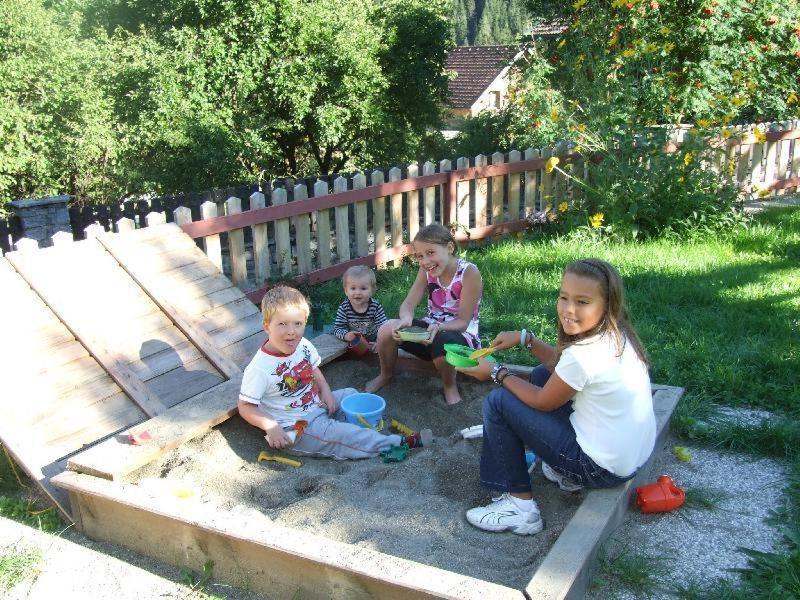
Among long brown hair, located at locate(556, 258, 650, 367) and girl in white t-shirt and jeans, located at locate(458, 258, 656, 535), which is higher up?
long brown hair, located at locate(556, 258, 650, 367)

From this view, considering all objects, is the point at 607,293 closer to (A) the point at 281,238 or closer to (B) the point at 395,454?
(B) the point at 395,454

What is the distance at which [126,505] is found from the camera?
286 cm

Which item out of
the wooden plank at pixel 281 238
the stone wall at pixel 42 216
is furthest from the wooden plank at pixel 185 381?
the stone wall at pixel 42 216

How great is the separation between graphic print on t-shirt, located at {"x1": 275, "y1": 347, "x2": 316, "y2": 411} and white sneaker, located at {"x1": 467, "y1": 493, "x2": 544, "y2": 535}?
107cm

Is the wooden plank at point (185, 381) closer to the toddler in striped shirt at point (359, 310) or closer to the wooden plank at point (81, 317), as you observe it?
the wooden plank at point (81, 317)

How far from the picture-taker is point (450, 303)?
Answer: 4160mm

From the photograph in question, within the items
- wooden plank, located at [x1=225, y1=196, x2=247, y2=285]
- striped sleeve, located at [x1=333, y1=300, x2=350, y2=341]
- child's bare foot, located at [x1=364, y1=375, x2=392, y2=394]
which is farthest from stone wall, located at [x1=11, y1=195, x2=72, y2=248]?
child's bare foot, located at [x1=364, y1=375, x2=392, y2=394]

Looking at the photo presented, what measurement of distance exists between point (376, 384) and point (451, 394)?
0.44m

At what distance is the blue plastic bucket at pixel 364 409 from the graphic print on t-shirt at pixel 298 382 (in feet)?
0.62

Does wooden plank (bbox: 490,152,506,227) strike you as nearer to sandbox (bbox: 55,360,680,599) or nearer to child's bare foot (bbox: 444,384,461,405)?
child's bare foot (bbox: 444,384,461,405)

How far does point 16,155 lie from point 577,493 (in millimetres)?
8031

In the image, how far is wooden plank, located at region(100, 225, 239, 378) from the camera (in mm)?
4062

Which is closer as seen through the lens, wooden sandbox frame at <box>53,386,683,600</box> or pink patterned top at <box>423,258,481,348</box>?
wooden sandbox frame at <box>53,386,683,600</box>

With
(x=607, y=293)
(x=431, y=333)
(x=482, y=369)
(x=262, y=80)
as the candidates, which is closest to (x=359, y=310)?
(x=431, y=333)
